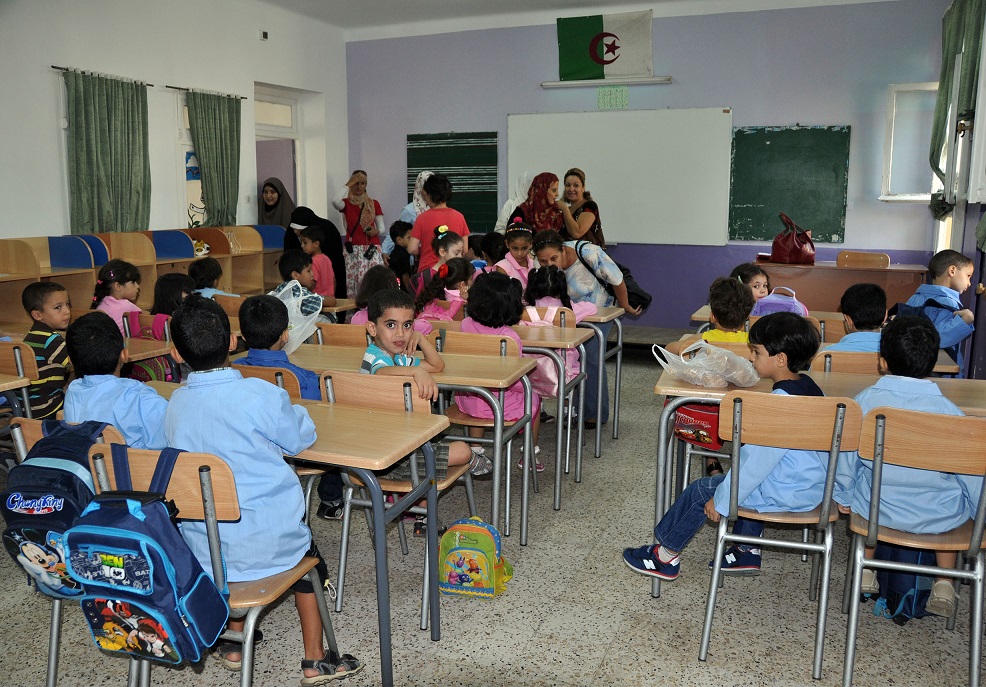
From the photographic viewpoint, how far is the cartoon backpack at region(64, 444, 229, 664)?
5.31 ft

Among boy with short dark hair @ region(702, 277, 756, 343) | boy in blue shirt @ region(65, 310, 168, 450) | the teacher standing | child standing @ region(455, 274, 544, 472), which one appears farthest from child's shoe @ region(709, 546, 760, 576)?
the teacher standing

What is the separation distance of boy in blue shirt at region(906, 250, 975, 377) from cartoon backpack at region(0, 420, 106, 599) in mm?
3352

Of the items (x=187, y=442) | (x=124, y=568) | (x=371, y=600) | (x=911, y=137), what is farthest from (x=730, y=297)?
(x=911, y=137)

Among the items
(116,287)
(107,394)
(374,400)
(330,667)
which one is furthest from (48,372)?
(330,667)

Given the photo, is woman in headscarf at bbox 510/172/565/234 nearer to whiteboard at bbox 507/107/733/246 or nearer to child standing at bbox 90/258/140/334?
whiteboard at bbox 507/107/733/246

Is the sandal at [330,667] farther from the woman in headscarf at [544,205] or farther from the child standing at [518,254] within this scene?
the woman in headscarf at [544,205]

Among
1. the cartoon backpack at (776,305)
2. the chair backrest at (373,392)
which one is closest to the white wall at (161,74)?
the chair backrest at (373,392)

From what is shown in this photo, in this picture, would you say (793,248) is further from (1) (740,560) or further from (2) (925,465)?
(2) (925,465)

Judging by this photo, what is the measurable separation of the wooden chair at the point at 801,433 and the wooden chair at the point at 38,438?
1572mm

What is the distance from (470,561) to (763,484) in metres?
1.01

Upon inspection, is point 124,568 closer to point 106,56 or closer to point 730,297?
point 730,297

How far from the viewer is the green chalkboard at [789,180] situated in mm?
7047

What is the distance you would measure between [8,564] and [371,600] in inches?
55.5

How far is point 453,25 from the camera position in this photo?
8.24 m
